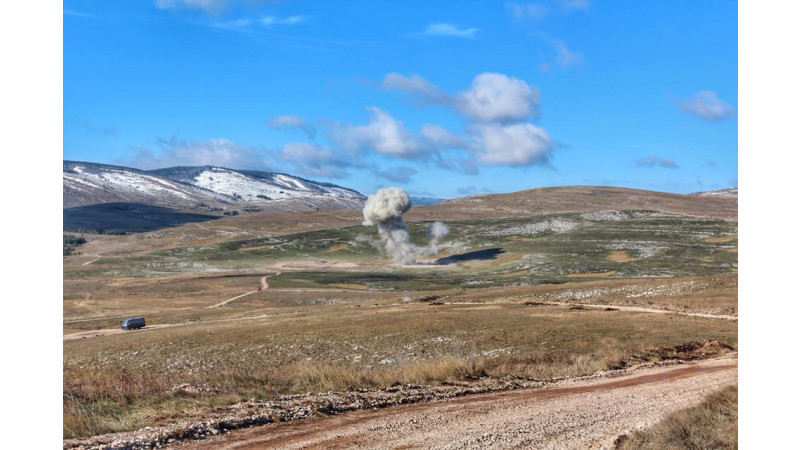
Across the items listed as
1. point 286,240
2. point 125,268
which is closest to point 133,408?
point 125,268

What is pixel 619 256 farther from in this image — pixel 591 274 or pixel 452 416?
pixel 452 416

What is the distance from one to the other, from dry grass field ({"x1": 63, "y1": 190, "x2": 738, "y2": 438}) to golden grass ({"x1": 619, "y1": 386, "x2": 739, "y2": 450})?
8.92 meters

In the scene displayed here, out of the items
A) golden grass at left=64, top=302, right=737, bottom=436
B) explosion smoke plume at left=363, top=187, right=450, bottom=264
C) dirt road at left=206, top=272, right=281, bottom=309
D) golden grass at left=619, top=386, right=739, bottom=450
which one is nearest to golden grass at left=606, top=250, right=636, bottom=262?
explosion smoke plume at left=363, top=187, right=450, bottom=264

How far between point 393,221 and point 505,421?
128688mm

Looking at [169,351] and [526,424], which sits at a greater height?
[526,424]

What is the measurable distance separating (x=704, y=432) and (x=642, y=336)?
73.3 ft

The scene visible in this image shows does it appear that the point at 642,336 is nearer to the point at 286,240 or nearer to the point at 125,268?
the point at 125,268

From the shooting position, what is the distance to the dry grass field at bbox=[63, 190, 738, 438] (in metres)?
23.1

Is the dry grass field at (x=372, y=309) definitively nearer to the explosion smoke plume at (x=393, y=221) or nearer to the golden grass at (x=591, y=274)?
the golden grass at (x=591, y=274)

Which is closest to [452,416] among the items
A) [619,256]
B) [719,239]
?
[619,256]

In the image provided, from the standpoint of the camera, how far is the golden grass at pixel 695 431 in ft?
43.6

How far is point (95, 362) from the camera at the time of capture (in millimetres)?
40250

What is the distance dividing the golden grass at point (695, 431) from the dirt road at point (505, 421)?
0.58 m
